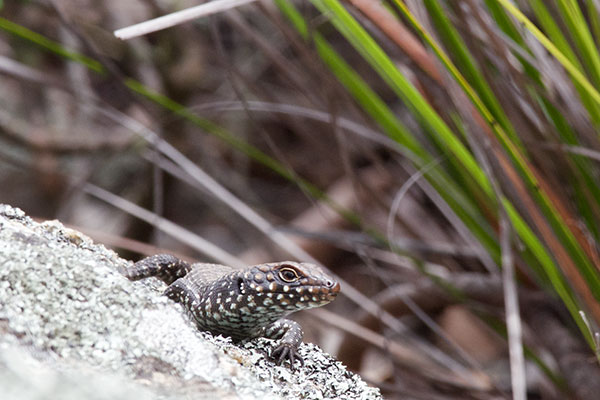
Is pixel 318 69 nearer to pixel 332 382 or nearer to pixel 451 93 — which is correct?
pixel 451 93

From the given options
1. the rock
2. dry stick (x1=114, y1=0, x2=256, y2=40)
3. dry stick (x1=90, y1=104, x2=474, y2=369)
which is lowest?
the rock

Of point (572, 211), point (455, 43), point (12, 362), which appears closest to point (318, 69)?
point (455, 43)

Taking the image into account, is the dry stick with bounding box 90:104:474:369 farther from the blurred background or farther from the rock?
the rock

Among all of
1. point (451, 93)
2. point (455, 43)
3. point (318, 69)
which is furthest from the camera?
point (318, 69)

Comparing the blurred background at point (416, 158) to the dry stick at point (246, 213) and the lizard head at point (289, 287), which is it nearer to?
the dry stick at point (246, 213)

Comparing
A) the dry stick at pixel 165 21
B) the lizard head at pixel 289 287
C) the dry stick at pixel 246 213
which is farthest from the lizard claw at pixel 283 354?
the dry stick at pixel 246 213

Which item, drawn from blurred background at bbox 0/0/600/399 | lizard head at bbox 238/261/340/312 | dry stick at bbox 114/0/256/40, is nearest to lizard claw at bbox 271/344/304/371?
lizard head at bbox 238/261/340/312

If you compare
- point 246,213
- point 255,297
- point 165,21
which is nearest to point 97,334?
point 255,297
